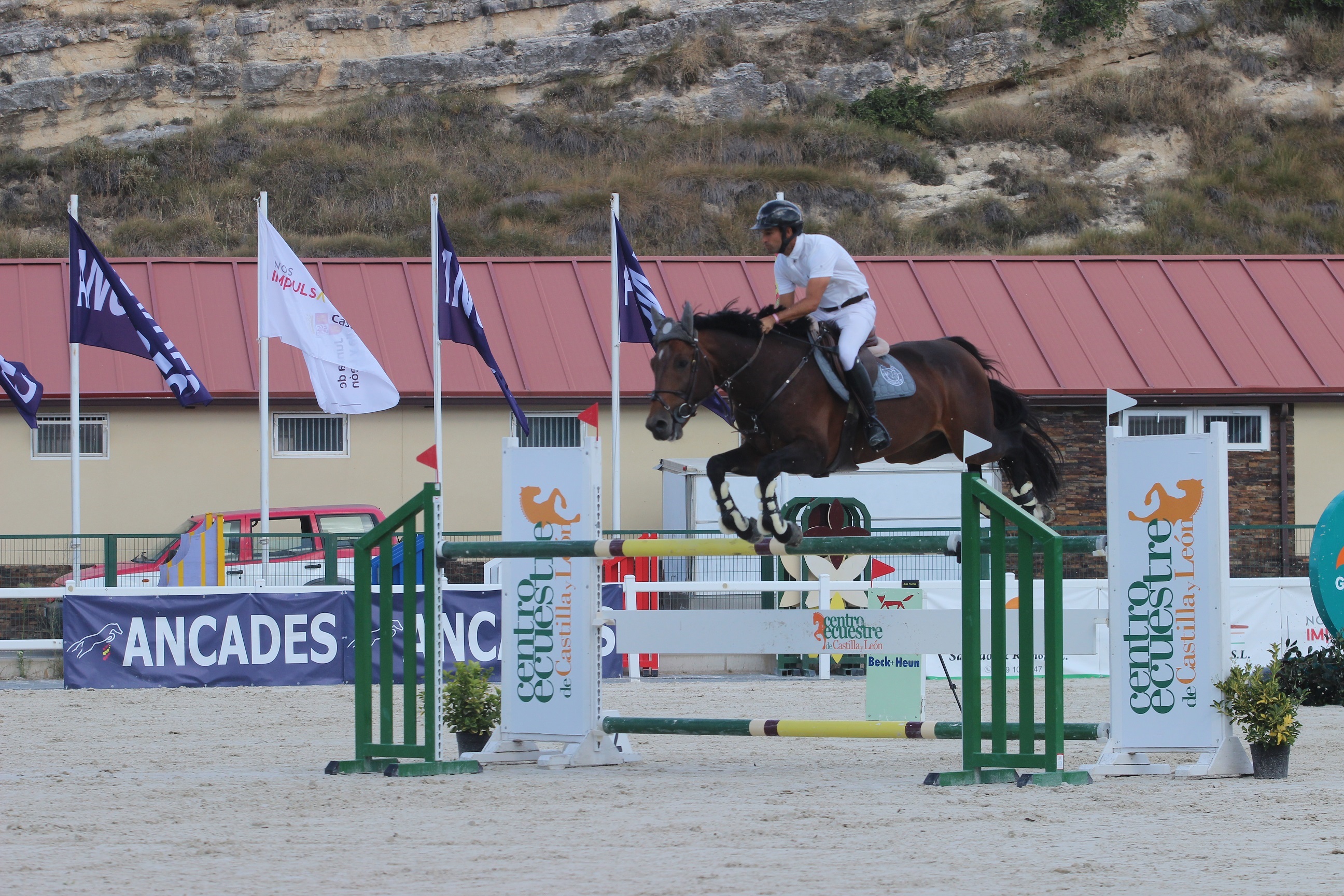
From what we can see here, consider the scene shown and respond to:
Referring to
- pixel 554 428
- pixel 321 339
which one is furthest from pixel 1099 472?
pixel 321 339

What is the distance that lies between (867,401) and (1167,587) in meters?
1.75

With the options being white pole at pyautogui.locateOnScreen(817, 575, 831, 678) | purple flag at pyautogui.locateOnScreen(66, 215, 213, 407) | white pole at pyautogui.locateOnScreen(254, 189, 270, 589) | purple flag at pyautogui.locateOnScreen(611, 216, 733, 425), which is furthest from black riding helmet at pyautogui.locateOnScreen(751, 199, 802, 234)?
purple flag at pyautogui.locateOnScreen(66, 215, 213, 407)

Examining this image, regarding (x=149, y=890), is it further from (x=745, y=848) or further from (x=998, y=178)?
(x=998, y=178)

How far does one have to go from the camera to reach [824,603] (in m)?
13.6

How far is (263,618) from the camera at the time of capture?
44.7ft

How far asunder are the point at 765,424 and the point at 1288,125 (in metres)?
35.7

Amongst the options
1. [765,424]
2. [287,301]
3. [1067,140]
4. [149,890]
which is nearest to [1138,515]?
[765,424]

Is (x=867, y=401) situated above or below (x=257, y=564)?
above

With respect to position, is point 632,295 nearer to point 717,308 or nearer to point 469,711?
point 717,308

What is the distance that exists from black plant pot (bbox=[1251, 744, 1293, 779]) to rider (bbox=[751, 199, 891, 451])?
7.74ft

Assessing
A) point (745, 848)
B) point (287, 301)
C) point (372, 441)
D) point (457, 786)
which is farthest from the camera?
point (372, 441)

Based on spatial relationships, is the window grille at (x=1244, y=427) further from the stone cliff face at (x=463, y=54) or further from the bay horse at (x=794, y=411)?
the stone cliff face at (x=463, y=54)

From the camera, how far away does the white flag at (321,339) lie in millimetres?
14969

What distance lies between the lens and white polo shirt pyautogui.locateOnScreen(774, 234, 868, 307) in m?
7.52
